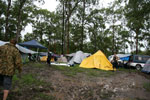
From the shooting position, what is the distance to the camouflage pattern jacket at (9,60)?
3.09m

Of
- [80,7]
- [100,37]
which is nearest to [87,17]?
[80,7]

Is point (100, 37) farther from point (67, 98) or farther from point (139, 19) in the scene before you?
point (67, 98)

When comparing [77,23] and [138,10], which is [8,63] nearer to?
[138,10]

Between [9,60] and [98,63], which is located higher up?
[9,60]

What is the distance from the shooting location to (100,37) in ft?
118

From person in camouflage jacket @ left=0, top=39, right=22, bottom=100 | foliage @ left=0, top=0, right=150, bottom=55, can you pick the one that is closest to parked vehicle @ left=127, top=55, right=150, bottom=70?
foliage @ left=0, top=0, right=150, bottom=55

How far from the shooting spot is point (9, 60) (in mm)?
3162

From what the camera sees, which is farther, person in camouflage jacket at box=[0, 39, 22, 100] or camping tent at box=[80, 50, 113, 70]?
camping tent at box=[80, 50, 113, 70]

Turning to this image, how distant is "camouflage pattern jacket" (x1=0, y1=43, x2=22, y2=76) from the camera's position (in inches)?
122

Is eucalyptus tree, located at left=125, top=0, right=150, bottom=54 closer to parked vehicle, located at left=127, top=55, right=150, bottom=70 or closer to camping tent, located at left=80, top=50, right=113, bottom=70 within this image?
camping tent, located at left=80, top=50, right=113, bottom=70

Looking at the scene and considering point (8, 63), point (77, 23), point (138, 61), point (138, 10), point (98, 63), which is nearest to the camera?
point (8, 63)

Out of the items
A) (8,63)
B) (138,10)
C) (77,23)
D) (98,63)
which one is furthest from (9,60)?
(77,23)

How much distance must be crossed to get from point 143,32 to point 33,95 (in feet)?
85.3

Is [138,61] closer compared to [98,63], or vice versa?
[98,63]
